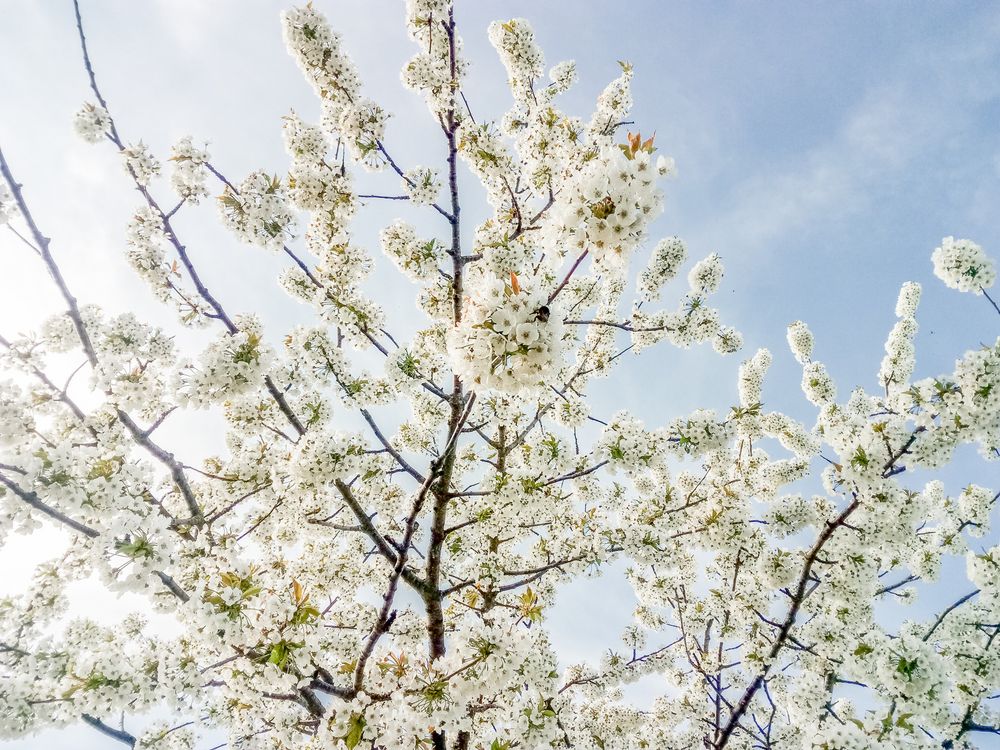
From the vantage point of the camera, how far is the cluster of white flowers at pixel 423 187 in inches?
316

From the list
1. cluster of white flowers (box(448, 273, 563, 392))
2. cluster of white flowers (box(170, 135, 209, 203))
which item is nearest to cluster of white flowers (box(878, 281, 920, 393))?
cluster of white flowers (box(448, 273, 563, 392))

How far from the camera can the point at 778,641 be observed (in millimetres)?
8758

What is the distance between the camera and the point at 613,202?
3482mm

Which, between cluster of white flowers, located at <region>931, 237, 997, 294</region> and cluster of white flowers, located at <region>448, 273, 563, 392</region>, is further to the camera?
cluster of white flowers, located at <region>931, 237, 997, 294</region>

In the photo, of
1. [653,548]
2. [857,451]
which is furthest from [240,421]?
[857,451]

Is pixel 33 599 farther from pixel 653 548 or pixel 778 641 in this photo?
pixel 778 641

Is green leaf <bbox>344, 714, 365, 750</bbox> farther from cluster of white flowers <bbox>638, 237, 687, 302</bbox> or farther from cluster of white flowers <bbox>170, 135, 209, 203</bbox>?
cluster of white flowers <bbox>638, 237, 687, 302</bbox>

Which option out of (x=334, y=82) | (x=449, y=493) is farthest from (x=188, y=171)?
(x=449, y=493)

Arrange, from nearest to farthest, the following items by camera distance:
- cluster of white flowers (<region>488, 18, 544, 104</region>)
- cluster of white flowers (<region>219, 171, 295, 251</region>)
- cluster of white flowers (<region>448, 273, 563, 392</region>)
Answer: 1. cluster of white flowers (<region>448, 273, 563, 392</region>)
2. cluster of white flowers (<region>219, 171, 295, 251</region>)
3. cluster of white flowers (<region>488, 18, 544, 104</region>)

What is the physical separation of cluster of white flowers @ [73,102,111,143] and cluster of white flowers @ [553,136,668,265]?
6824 mm

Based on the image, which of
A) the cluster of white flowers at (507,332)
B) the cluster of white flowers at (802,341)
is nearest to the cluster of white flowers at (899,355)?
the cluster of white flowers at (802,341)

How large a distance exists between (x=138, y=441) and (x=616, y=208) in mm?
6475

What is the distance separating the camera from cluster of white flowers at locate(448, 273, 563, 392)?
3215 millimetres

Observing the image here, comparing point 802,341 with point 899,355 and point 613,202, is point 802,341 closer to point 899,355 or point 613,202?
point 899,355
